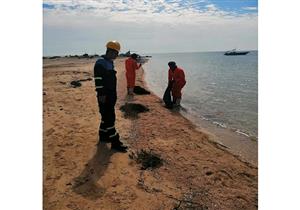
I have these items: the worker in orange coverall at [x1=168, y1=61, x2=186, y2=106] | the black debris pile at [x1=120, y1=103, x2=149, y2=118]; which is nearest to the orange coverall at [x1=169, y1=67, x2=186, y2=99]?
the worker in orange coverall at [x1=168, y1=61, x2=186, y2=106]

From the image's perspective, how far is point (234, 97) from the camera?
39.7ft

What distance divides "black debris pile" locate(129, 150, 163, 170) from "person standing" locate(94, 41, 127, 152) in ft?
0.80

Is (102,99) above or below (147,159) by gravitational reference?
above

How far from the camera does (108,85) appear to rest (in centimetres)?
440

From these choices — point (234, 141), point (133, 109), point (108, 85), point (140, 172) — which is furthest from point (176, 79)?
point (140, 172)

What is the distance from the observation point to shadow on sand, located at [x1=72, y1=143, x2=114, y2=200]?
3389 millimetres

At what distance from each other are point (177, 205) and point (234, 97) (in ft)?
31.2

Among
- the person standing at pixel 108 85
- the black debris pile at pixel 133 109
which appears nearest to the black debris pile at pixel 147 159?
the person standing at pixel 108 85

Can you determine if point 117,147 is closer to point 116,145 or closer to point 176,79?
point 116,145

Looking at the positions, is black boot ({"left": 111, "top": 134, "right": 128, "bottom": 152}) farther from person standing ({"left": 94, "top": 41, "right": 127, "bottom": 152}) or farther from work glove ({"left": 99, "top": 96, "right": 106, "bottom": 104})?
work glove ({"left": 99, "top": 96, "right": 106, "bottom": 104})

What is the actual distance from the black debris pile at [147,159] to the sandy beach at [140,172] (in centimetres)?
8

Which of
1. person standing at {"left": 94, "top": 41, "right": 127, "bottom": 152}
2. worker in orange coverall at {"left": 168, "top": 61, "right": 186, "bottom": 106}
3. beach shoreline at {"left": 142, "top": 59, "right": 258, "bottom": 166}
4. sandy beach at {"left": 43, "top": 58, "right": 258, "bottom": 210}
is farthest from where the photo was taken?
worker in orange coverall at {"left": 168, "top": 61, "right": 186, "bottom": 106}

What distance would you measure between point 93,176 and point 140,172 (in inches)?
24.4

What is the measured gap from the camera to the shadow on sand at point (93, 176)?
133 inches
